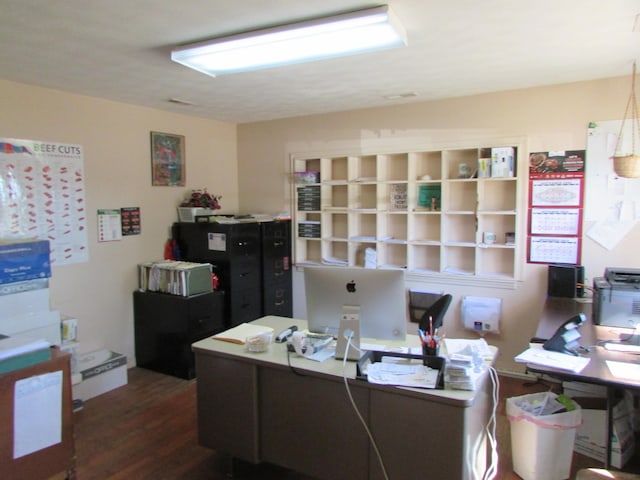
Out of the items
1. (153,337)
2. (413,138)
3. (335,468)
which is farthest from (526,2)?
(153,337)

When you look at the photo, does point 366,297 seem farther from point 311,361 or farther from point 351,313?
point 311,361

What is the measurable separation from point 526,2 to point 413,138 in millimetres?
2063

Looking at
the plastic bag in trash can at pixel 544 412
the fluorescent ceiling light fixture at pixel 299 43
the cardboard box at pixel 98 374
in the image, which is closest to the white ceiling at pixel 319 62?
the fluorescent ceiling light fixture at pixel 299 43

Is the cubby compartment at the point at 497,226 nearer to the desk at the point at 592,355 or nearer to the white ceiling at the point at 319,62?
the desk at the point at 592,355

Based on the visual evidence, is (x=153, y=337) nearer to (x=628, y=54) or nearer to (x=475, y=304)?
(x=475, y=304)

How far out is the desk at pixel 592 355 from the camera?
194 cm

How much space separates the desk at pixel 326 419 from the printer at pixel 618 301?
104 centimetres

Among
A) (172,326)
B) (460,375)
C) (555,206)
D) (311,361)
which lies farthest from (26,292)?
(555,206)

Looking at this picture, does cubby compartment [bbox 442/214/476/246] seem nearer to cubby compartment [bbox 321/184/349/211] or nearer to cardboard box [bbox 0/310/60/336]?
cubby compartment [bbox 321/184/349/211]

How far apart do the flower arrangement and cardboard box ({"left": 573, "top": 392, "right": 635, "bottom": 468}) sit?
3.52 meters

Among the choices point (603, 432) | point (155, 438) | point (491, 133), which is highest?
point (491, 133)

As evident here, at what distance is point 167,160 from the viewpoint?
169 inches

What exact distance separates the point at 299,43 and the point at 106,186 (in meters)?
2.31

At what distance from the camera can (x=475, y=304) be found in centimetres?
384
